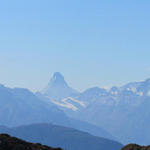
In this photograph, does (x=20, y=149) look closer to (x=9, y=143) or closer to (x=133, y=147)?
(x=9, y=143)

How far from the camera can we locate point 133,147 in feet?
262

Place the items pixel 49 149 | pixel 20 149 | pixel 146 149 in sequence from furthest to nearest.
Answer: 1. pixel 146 149
2. pixel 49 149
3. pixel 20 149

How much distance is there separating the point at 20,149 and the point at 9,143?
5.47 feet

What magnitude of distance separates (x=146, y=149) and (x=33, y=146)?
30.9 meters

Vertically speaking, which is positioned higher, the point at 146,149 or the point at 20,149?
the point at 146,149

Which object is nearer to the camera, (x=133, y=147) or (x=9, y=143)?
(x=9, y=143)

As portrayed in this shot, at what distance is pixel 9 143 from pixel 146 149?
34.7m

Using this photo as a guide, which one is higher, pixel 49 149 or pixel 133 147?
pixel 133 147

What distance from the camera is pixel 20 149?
47781mm

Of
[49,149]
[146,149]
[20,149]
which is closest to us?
[20,149]

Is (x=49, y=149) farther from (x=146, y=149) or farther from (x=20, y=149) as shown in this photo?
(x=146, y=149)

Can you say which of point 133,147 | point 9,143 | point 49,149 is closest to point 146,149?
point 133,147

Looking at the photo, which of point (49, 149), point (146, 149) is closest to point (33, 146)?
point (49, 149)

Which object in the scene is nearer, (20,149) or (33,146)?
(20,149)
